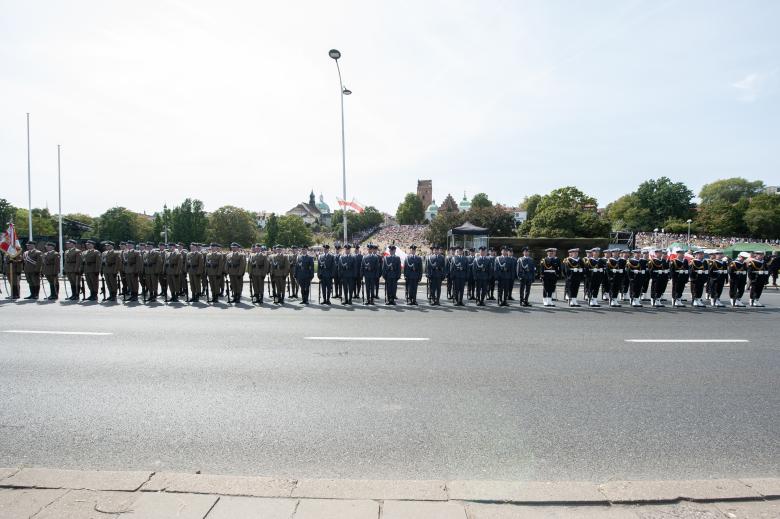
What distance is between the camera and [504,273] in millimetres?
14320

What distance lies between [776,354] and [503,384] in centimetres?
549

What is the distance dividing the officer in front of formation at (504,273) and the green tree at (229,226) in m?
83.3

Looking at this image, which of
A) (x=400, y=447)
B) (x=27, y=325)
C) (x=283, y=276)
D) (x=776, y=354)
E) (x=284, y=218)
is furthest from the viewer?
(x=284, y=218)

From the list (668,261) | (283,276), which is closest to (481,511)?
(283,276)

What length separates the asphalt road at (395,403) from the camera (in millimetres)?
3744

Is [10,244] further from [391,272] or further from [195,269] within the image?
[391,272]

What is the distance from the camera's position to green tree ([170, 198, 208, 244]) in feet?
279

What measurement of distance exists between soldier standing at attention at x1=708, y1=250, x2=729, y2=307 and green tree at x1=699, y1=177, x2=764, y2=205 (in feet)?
426

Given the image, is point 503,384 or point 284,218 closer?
point 503,384

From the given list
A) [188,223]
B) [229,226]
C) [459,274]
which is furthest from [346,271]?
[229,226]

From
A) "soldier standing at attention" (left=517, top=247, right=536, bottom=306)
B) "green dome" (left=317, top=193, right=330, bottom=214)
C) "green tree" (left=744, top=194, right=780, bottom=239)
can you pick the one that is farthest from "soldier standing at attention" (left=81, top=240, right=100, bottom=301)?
"green dome" (left=317, top=193, right=330, bottom=214)

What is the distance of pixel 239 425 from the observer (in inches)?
173

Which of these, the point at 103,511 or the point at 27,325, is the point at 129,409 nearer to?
the point at 103,511

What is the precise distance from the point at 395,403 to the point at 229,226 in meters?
93.7
